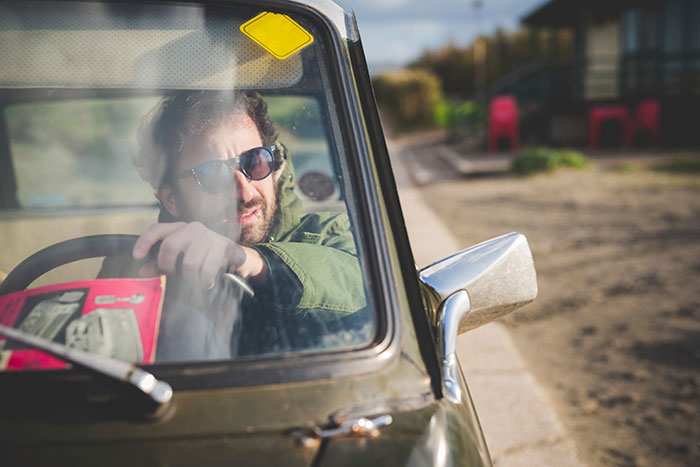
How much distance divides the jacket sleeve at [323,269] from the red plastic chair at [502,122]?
1308 cm

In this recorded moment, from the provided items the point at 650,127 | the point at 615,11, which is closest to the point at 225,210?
the point at 650,127

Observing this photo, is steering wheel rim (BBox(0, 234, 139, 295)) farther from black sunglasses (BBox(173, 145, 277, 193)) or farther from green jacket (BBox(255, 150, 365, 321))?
green jacket (BBox(255, 150, 365, 321))

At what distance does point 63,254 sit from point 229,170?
49 centimetres

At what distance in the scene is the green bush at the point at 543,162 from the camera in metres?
10.7

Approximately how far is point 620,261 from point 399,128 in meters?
20.2

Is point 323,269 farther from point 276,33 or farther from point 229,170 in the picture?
point 276,33

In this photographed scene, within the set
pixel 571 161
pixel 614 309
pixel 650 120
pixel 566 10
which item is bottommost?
pixel 614 309

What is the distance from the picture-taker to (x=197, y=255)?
1253mm

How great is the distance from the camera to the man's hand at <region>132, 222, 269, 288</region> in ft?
4.10

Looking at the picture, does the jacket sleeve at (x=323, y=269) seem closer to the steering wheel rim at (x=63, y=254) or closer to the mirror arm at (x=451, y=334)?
the mirror arm at (x=451, y=334)

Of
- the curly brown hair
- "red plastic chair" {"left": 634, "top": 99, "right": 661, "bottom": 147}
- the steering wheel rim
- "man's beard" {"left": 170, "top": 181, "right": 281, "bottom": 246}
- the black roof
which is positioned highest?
the black roof

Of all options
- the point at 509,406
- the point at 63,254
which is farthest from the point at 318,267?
the point at 509,406

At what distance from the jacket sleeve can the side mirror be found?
0.54 feet

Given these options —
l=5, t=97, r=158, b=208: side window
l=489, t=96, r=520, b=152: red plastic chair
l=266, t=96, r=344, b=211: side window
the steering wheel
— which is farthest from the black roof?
the steering wheel
